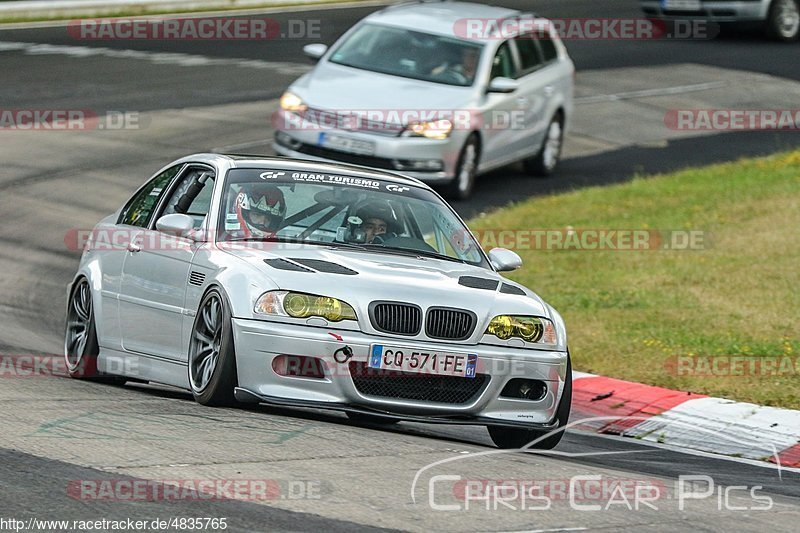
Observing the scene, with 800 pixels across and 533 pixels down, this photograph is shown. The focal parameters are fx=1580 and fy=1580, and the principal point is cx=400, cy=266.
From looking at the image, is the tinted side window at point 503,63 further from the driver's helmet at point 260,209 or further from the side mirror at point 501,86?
the driver's helmet at point 260,209

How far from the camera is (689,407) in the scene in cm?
1051

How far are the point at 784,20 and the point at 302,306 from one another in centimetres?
2390

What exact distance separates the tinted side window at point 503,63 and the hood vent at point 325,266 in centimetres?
998

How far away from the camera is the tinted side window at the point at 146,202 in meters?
10.1

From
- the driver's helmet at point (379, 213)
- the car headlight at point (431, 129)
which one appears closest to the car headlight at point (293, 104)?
Answer: the car headlight at point (431, 129)

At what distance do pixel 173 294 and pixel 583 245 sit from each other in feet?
25.8

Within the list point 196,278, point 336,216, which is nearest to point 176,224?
point 196,278

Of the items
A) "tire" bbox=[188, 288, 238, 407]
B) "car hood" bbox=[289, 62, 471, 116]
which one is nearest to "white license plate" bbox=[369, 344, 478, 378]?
"tire" bbox=[188, 288, 238, 407]

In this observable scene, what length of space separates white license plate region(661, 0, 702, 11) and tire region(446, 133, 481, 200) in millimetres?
12423

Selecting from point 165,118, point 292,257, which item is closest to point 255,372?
point 292,257

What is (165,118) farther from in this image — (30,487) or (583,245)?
(30,487)

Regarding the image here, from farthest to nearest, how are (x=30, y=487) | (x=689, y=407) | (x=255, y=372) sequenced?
(x=689, y=407), (x=255, y=372), (x=30, y=487)

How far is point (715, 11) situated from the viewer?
29.1m

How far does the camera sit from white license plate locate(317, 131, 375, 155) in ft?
54.9
